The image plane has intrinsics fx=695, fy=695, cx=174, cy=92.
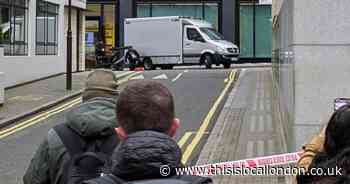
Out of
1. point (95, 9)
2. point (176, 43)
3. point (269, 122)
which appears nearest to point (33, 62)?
point (176, 43)

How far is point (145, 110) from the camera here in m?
2.78

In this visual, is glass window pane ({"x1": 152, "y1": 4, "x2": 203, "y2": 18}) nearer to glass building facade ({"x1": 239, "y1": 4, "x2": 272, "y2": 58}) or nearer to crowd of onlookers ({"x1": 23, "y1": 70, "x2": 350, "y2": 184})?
glass building facade ({"x1": 239, "y1": 4, "x2": 272, "y2": 58})

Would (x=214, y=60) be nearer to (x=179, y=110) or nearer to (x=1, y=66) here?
(x=1, y=66)

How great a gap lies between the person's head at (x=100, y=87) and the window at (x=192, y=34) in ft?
108

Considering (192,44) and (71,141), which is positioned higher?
(192,44)

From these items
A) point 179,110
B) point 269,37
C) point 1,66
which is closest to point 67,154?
point 179,110

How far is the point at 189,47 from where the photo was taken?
37156 mm

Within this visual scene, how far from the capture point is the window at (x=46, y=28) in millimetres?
29000

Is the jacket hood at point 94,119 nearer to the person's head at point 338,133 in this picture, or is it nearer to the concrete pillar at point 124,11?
the person's head at point 338,133

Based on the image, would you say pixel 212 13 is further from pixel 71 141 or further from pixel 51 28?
pixel 71 141

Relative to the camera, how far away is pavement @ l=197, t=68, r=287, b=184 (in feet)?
36.6

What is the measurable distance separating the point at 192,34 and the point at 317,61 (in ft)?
94.7

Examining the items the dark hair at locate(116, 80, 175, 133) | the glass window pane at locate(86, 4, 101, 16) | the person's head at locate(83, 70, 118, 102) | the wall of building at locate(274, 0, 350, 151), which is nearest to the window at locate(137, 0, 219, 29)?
the glass window pane at locate(86, 4, 101, 16)

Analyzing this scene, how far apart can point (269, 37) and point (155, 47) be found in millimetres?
9750
